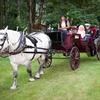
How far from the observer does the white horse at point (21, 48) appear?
9.16 metres

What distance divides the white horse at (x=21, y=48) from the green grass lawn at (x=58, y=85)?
326mm

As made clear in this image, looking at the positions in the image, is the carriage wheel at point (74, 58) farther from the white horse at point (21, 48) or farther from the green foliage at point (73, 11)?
the green foliage at point (73, 11)

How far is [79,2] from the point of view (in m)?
20.4

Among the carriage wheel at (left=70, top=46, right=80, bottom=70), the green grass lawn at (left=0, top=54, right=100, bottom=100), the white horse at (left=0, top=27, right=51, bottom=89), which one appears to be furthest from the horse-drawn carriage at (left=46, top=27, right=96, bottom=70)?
the white horse at (left=0, top=27, right=51, bottom=89)

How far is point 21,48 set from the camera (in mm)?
9547

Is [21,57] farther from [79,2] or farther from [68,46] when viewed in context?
[79,2]

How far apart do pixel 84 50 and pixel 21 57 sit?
3.23 meters

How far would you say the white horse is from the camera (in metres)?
9.16

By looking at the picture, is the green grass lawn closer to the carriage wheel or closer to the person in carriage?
the carriage wheel

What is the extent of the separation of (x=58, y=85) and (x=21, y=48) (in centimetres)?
124

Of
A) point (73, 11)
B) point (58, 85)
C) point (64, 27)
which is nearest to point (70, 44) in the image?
point (64, 27)

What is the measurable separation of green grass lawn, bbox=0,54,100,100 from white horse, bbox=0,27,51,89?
326 millimetres

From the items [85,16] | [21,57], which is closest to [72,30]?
[21,57]

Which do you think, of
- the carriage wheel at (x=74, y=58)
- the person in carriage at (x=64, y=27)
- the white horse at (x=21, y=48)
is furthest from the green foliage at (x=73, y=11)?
the white horse at (x=21, y=48)
